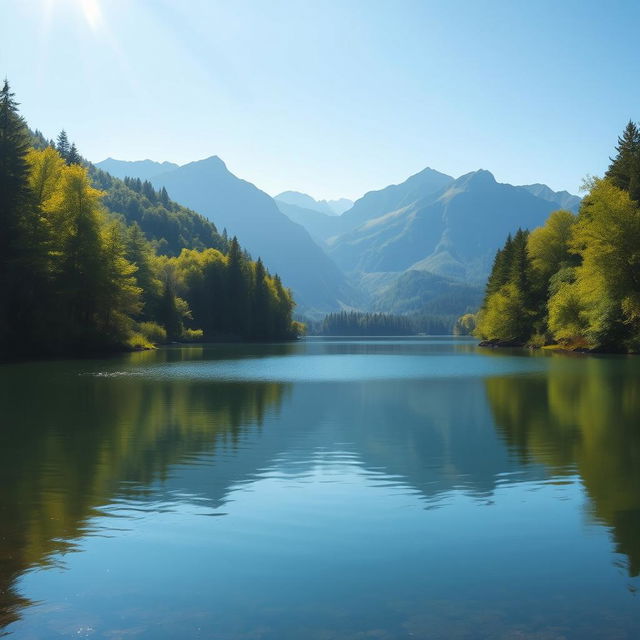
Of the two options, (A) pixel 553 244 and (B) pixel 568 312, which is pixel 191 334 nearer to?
Result: (A) pixel 553 244

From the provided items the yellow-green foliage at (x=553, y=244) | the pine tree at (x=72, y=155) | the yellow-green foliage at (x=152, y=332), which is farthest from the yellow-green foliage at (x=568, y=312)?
the pine tree at (x=72, y=155)

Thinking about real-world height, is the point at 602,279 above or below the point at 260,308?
below

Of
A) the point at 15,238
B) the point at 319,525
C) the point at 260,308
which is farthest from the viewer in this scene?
the point at 260,308

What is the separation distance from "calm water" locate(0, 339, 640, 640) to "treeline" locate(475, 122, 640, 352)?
4698 centimetres

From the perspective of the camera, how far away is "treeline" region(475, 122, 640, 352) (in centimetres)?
6844

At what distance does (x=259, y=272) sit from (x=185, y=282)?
66.8 ft

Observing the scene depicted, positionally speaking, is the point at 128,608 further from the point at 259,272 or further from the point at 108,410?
the point at 259,272

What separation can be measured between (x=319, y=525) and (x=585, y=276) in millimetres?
69177

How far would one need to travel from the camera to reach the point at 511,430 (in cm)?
2402

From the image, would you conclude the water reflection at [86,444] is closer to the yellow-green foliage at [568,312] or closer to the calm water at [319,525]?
the calm water at [319,525]

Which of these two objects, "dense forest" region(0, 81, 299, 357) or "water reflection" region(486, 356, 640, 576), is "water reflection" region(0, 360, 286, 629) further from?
"dense forest" region(0, 81, 299, 357)

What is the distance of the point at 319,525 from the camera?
1226 centimetres

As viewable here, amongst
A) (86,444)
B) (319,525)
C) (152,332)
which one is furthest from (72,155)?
(319,525)

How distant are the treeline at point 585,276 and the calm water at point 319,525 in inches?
1850
